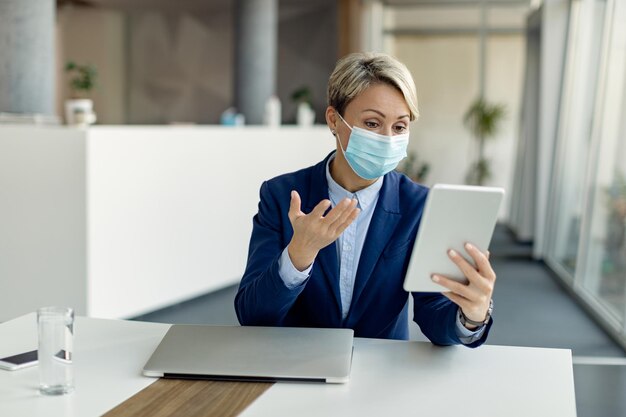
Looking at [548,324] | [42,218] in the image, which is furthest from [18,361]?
[548,324]

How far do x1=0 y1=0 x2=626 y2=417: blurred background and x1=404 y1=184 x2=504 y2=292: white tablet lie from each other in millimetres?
2629

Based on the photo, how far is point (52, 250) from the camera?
5.31 meters

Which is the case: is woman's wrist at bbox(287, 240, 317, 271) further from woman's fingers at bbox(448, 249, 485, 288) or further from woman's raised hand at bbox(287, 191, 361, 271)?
woman's fingers at bbox(448, 249, 485, 288)

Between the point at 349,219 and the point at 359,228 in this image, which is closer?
the point at 349,219

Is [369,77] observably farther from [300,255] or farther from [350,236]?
[300,255]

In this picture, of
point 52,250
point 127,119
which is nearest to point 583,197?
point 52,250

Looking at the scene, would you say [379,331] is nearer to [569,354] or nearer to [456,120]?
[569,354]

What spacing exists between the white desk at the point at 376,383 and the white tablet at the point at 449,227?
213 mm

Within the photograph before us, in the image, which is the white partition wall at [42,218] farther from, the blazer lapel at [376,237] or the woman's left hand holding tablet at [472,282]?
the woman's left hand holding tablet at [472,282]

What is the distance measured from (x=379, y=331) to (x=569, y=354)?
0.51m

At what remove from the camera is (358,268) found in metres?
2.29

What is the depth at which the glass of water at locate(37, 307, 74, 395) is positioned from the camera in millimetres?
1700

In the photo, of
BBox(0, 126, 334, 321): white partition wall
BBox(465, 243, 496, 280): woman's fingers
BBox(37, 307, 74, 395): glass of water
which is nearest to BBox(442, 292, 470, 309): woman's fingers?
BBox(465, 243, 496, 280): woman's fingers

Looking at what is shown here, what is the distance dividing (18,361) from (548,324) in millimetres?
5033
